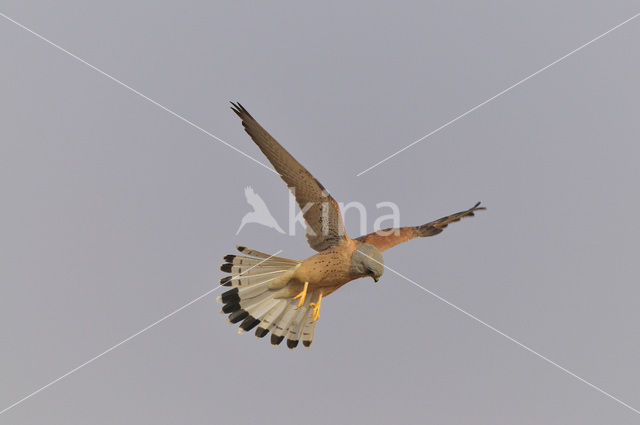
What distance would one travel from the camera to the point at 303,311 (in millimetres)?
7566

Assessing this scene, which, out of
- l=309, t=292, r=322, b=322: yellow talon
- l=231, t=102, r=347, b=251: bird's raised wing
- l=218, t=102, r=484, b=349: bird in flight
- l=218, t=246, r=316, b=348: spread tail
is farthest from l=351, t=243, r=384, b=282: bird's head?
l=218, t=246, r=316, b=348: spread tail

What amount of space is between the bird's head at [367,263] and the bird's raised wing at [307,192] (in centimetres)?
24

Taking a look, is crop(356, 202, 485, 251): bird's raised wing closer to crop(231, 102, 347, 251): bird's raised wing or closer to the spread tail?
crop(231, 102, 347, 251): bird's raised wing

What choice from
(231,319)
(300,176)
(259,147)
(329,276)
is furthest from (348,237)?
(231,319)

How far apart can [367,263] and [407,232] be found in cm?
145

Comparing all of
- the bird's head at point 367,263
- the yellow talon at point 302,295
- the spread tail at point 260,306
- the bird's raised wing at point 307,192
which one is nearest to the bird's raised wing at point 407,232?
the bird's head at point 367,263

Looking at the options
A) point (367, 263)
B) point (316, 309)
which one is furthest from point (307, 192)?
point (316, 309)

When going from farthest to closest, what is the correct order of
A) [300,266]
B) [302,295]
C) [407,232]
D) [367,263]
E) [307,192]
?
[407,232] → [302,295] → [300,266] → [367,263] → [307,192]

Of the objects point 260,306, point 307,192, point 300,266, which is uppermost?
point 307,192

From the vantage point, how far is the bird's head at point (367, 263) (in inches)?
260

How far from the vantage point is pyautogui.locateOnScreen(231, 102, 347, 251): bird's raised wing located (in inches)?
247

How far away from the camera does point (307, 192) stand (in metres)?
6.48

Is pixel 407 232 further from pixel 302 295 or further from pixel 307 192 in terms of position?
pixel 307 192

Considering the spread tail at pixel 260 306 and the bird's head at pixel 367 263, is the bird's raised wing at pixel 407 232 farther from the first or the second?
the spread tail at pixel 260 306
